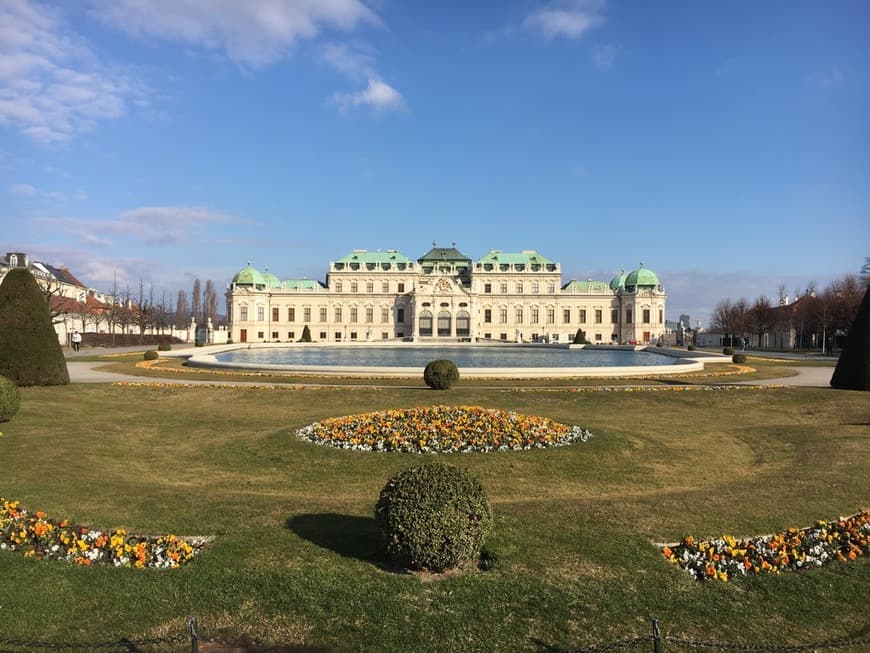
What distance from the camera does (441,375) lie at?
25.5 metres

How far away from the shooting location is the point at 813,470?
13633 mm

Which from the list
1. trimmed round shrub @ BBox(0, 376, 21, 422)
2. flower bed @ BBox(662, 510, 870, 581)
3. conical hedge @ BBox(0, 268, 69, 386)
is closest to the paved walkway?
conical hedge @ BBox(0, 268, 69, 386)

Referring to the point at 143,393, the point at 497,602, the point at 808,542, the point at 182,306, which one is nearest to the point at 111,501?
the point at 497,602

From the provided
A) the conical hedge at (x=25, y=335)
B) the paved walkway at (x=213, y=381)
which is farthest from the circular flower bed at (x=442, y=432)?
the paved walkway at (x=213, y=381)

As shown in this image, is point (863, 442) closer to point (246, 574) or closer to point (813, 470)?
point (813, 470)

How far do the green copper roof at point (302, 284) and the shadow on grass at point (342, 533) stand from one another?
101305 millimetres

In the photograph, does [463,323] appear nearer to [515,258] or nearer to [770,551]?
[515,258]

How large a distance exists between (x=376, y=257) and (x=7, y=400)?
312 ft

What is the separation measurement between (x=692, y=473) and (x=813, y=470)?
251 centimetres

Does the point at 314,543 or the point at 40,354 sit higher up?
the point at 40,354

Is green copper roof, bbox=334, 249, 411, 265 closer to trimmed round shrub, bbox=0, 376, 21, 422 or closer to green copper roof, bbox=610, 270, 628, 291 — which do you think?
green copper roof, bbox=610, 270, 628, 291

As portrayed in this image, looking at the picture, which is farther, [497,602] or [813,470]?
[813,470]

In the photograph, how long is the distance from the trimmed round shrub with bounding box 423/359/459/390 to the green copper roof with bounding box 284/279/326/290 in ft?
282

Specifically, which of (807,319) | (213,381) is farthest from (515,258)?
(213,381)
